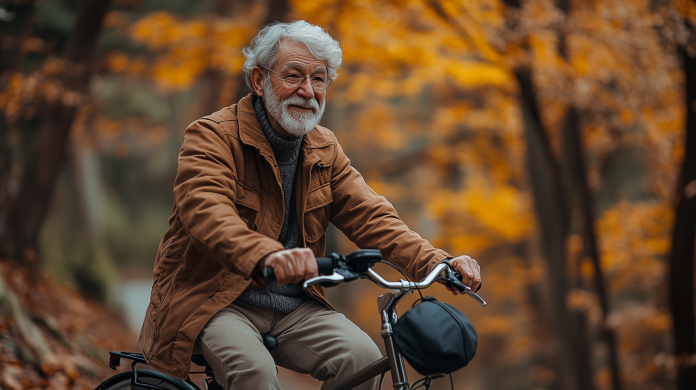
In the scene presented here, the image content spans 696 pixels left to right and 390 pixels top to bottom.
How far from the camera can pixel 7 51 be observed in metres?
6.47

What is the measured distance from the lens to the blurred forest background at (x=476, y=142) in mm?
5945

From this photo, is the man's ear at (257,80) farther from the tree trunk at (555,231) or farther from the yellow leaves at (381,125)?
the yellow leaves at (381,125)

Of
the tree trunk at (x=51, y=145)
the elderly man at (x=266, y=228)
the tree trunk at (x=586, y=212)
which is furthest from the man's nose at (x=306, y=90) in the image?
the tree trunk at (x=586, y=212)

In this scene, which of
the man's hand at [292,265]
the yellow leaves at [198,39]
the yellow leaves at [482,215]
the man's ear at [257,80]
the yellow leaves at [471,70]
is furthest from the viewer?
the yellow leaves at [482,215]

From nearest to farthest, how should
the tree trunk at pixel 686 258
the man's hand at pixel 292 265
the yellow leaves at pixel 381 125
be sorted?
the man's hand at pixel 292 265 → the tree trunk at pixel 686 258 → the yellow leaves at pixel 381 125

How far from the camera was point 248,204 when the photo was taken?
2.29 metres

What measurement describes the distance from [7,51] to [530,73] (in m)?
5.76

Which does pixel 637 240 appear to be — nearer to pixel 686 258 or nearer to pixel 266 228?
pixel 686 258

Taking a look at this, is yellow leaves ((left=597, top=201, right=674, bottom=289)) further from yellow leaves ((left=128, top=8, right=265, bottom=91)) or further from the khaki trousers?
the khaki trousers

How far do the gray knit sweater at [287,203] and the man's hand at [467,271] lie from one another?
61 cm

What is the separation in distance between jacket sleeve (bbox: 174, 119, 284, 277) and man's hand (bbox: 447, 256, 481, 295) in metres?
0.70

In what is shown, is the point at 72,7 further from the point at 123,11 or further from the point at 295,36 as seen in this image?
the point at 295,36

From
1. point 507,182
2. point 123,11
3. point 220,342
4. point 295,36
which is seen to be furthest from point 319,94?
point 507,182

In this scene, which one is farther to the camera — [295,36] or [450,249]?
[450,249]
